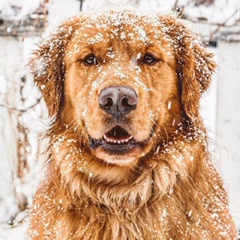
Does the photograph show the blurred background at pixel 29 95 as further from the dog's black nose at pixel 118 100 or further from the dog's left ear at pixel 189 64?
the dog's black nose at pixel 118 100

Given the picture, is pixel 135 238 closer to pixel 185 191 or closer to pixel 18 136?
pixel 185 191

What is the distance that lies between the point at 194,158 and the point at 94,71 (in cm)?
96

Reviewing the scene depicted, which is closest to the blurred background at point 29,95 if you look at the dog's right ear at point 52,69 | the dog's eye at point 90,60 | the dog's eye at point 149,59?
the dog's right ear at point 52,69

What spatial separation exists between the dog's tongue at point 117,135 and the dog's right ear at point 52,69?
64 centimetres

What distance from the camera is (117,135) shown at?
11.4ft

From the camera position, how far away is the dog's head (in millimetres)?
3355

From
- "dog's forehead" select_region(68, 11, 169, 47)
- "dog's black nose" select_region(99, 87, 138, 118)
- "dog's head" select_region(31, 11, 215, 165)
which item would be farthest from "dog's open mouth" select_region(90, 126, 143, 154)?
"dog's forehead" select_region(68, 11, 169, 47)

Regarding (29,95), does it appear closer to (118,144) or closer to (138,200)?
(138,200)

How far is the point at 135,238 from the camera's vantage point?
3559mm

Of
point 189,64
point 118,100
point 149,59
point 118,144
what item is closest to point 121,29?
point 149,59

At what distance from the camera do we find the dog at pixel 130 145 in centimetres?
355

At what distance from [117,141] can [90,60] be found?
0.69 metres

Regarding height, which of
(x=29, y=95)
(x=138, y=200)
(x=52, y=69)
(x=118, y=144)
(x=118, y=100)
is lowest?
(x=29, y=95)

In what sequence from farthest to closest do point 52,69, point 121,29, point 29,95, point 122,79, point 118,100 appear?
point 29,95, point 52,69, point 121,29, point 122,79, point 118,100
